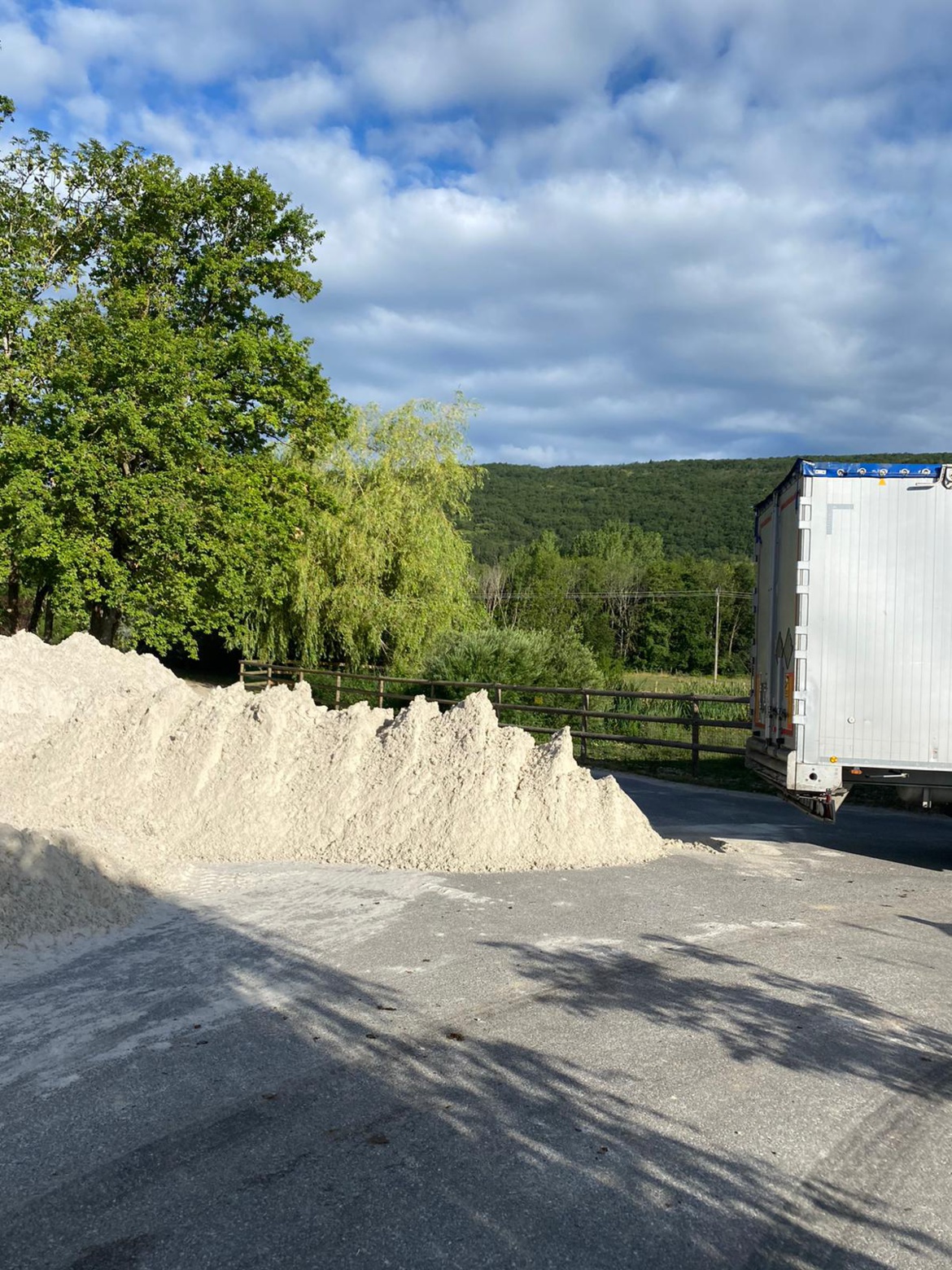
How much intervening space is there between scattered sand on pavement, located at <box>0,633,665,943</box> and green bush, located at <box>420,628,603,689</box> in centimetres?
1142

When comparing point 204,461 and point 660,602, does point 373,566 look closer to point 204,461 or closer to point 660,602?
point 204,461

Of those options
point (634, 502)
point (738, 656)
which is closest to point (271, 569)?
point (738, 656)

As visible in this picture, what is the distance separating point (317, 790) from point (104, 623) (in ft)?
51.6

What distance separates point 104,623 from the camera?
23.4 metres

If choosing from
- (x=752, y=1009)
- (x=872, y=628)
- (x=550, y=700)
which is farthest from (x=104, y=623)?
(x=752, y=1009)

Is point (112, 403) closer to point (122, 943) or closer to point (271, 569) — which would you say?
point (271, 569)

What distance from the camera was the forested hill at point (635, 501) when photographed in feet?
346

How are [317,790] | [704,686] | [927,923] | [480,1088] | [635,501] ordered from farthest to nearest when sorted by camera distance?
[635,501], [704,686], [317,790], [927,923], [480,1088]

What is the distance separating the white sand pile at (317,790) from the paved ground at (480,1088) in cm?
149

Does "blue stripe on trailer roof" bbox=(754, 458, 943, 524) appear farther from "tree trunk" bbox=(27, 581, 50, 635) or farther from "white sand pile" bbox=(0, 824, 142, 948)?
"tree trunk" bbox=(27, 581, 50, 635)

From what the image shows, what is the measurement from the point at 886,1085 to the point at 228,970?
349cm

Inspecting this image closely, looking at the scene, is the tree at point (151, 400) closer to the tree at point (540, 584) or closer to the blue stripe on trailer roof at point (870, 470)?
the blue stripe on trailer roof at point (870, 470)

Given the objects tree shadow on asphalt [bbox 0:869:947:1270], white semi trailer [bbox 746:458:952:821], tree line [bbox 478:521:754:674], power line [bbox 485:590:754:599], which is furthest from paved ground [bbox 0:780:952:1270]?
power line [bbox 485:590:754:599]

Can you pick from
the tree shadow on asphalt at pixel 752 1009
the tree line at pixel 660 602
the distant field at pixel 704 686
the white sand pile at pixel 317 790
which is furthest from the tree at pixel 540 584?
the tree shadow on asphalt at pixel 752 1009
